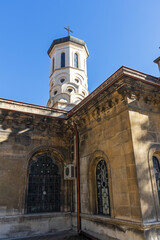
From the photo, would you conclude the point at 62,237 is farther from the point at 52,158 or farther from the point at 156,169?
the point at 156,169

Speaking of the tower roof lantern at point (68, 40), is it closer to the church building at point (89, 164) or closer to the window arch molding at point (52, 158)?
the church building at point (89, 164)

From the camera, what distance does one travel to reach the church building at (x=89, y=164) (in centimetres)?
609

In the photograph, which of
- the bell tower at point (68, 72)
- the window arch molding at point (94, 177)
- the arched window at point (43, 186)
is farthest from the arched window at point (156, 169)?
the bell tower at point (68, 72)

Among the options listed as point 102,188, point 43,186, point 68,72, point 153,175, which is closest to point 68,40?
point 68,72

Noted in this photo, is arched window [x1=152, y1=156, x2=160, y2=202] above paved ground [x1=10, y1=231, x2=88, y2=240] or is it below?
above

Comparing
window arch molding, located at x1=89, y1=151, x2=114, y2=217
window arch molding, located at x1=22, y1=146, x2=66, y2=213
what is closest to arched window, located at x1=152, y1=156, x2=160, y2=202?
window arch molding, located at x1=89, y1=151, x2=114, y2=217

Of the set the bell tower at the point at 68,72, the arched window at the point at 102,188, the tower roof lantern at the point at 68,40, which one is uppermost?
the tower roof lantern at the point at 68,40

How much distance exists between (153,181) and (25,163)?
5.73 m

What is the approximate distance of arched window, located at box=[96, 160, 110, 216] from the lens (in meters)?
7.32

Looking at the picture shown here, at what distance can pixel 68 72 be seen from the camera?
1773 cm

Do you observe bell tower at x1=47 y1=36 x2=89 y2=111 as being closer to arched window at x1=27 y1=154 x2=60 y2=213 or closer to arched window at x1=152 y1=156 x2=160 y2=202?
arched window at x1=27 y1=154 x2=60 y2=213

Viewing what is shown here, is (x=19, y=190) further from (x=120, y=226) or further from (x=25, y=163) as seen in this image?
(x=120, y=226)

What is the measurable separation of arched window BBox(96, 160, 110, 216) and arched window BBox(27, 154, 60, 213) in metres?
2.48

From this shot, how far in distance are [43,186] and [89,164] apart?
266cm
